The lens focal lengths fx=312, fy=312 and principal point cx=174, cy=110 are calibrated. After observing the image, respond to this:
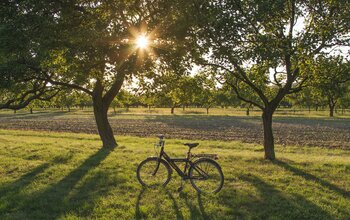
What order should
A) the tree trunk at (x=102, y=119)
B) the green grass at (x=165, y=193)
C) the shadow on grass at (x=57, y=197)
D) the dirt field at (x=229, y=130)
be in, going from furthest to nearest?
1. the dirt field at (x=229, y=130)
2. the tree trunk at (x=102, y=119)
3. the shadow on grass at (x=57, y=197)
4. the green grass at (x=165, y=193)

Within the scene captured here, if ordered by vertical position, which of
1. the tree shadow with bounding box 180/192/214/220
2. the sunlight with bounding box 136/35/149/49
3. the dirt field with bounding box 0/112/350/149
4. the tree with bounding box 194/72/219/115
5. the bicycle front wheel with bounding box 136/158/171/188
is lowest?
the dirt field with bounding box 0/112/350/149

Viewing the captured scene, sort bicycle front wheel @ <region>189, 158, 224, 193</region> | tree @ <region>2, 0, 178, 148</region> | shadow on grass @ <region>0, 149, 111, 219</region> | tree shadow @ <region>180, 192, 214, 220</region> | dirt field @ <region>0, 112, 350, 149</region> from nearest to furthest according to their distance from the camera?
tree shadow @ <region>180, 192, 214, 220</region>
shadow on grass @ <region>0, 149, 111, 219</region>
bicycle front wheel @ <region>189, 158, 224, 193</region>
tree @ <region>2, 0, 178, 148</region>
dirt field @ <region>0, 112, 350, 149</region>

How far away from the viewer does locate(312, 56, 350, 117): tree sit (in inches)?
466

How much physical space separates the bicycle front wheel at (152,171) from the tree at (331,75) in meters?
6.99

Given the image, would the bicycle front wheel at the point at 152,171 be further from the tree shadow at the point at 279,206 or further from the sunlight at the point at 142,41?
the sunlight at the point at 142,41

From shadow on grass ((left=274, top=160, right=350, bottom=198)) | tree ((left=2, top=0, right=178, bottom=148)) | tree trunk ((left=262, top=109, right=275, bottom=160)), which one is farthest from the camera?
tree trunk ((left=262, top=109, right=275, bottom=160))

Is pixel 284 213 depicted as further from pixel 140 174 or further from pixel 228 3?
pixel 228 3

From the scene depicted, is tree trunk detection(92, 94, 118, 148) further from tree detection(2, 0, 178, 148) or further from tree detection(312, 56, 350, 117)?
tree detection(312, 56, 350, 117)

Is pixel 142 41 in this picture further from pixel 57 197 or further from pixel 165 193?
pixel 57 197

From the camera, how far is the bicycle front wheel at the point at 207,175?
9094 mm

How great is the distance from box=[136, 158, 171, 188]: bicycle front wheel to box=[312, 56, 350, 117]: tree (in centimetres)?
699

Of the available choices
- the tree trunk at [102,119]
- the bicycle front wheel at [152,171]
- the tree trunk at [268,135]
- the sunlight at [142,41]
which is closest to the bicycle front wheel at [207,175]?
the bicycle front wheel at [152,171]

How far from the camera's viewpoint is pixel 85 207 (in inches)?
313

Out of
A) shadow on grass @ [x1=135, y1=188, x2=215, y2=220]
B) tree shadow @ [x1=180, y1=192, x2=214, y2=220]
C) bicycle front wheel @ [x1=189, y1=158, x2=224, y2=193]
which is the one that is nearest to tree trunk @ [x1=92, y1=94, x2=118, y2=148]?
shadow on grass @ [x1=135, y1=188, x2=215, y2=220]
